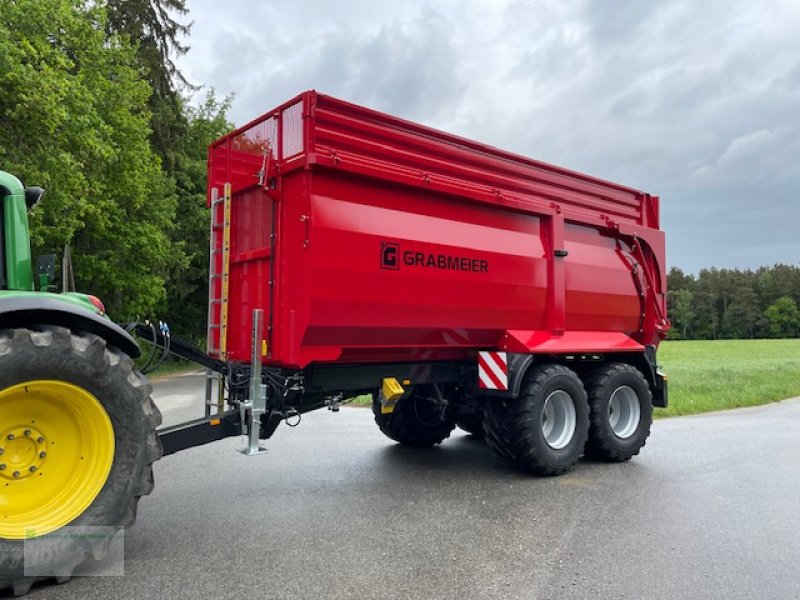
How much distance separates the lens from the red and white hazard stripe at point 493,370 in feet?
19.5

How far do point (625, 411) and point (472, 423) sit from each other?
1872 mm

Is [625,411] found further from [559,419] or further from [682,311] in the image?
[682,311]

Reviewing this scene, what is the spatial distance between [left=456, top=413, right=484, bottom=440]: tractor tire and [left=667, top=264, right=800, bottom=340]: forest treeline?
283ft

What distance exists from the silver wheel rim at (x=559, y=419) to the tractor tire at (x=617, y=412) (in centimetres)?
43

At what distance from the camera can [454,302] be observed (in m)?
5.69

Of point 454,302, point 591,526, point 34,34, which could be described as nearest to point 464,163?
point 454,302

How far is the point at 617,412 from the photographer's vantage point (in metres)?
7.23

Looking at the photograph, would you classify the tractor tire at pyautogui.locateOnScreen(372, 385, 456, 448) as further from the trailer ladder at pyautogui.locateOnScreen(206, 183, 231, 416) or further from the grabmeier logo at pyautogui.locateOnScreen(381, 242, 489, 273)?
the trailer ladder at pyautogui.locateOnScreen(206, 183, 231, 416)

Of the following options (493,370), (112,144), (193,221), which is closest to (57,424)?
(493,370)

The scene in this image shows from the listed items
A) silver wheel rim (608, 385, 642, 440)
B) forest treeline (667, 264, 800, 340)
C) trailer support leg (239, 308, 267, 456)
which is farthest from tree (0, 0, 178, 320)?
forest treeline (667, 264, 800, 340)

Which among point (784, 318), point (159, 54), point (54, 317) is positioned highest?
point (159, 54)

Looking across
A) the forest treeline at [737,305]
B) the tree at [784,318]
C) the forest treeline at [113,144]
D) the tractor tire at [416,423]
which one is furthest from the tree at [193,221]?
the tree at [784,318]

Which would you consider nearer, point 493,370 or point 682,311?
point 493,370

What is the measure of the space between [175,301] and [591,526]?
23552mm
